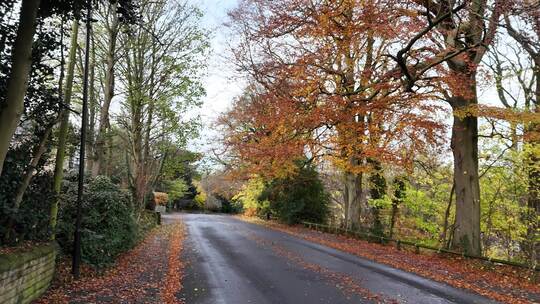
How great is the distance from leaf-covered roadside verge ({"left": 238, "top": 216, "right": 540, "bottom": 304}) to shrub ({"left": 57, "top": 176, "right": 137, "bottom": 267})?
8343mm

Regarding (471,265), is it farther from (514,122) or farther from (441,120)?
(441,120)

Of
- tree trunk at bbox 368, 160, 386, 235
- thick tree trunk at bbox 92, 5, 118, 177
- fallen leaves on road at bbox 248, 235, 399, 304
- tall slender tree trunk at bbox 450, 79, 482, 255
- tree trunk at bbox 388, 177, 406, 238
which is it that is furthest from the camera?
tree trunk at bbox 368, 160, 386, 235

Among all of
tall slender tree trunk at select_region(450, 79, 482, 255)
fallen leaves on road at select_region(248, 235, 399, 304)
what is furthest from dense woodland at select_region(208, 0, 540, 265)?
fallen leaves on road at select_region(248, 235, 399, 304)

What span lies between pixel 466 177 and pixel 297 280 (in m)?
9.18

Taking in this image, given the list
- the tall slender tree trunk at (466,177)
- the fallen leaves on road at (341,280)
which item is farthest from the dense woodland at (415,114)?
the fallen leaves on road at (341,280)

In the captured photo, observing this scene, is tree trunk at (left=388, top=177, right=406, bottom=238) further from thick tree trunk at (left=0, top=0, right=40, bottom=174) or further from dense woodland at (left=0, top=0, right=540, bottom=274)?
thick tree trunk at (left=0, top=0, right=40, bottom=174)

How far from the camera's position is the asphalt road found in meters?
8.49

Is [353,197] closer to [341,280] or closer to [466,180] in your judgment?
[466,180]

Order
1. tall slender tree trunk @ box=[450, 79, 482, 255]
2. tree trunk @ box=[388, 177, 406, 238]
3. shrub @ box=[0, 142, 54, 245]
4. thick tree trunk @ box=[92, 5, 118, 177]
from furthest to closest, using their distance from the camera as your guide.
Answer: tree trunk @ box=[388, 177, 406, 238]
thick tree trunk @ box=[92, 5, 118, 177]
tall slender tree trunk @ box=[450, 79, 482, 255]
shrub @ box=[0, 142, 54, 245]

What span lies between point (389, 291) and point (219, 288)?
12.2 feet

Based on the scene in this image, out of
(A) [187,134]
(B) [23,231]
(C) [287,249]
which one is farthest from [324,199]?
(B) [23,231]

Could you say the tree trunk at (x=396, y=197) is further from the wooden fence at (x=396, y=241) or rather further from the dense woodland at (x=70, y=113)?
the dense woodland at (x=70, y=113)

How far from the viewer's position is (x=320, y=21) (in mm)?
16500

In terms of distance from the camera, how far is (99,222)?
1133 cm
